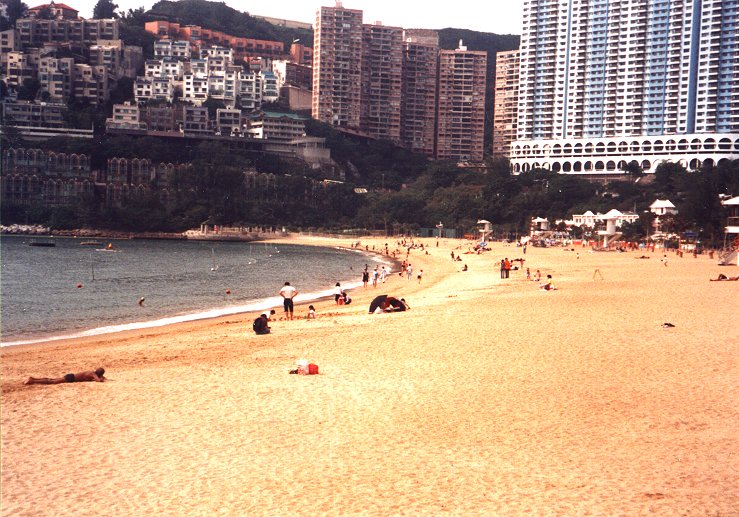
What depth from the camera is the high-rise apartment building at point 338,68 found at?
163250 millimetres

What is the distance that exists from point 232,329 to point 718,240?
169 feet

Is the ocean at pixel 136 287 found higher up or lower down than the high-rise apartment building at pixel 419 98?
lower down

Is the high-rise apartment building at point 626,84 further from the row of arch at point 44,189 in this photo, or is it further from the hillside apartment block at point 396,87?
the row of arch at point 44,189

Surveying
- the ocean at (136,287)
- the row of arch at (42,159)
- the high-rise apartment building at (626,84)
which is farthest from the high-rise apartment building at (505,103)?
the ocean at (136,287)

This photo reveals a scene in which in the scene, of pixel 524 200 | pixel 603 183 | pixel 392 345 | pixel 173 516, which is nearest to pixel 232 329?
pixel 392 345

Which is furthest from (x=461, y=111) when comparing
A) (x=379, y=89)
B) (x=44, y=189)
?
(x=44, y=189)

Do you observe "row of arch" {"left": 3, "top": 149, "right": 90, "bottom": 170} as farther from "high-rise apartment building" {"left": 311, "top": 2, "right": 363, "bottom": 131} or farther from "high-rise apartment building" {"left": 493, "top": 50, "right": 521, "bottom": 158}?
"high-rise apartment building" {"left": 493, "top": 50, "right": 521, "bottom": 158}

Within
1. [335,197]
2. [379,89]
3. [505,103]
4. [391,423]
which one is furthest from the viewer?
[379,89]

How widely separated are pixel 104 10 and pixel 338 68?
66.4 meters

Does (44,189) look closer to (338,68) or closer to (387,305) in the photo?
(338,68)

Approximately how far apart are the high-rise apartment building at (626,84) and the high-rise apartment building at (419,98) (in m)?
42.0

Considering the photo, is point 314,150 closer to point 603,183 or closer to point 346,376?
point 603,183

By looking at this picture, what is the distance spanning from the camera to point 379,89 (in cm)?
16762

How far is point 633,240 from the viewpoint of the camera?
77.1 m
